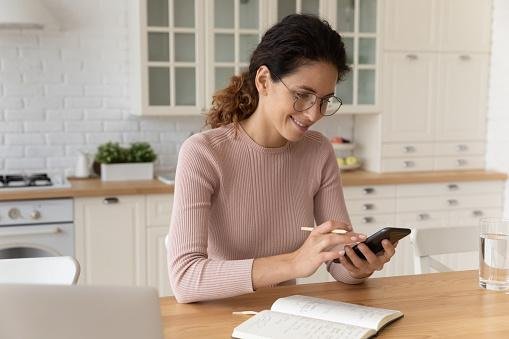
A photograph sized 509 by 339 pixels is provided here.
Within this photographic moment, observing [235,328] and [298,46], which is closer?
[235,328]

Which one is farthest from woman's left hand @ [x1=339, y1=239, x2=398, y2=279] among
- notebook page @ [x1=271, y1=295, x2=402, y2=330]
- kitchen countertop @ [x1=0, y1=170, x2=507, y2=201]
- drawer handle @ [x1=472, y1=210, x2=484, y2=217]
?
drawer handle @ [x1=472, y1=210, x2=484, y2=217]

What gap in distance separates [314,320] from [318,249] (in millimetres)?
170

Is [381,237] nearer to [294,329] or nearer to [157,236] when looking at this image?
[294,329]

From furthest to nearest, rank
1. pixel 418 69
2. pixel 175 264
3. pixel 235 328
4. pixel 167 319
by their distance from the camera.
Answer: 1. pixel 418 69
2. pixel 175 264
3. pixel 167 319
4. pixel 235 328

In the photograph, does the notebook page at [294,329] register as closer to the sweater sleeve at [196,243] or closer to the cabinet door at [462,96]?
the sweater sleeve at [196,243]

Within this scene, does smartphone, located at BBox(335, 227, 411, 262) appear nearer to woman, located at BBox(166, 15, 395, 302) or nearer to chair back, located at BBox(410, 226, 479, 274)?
woman, located at BBox(166, 15, 395, 302)

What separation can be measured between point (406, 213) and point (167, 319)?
2.73 m

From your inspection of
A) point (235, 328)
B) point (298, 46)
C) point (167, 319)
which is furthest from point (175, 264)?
point (298, 46)

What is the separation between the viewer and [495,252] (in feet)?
5.89

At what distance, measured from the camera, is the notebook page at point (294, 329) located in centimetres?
139

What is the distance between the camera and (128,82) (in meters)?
4.04

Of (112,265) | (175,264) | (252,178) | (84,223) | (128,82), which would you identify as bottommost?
(112,265)

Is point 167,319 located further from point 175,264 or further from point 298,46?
point 298,46

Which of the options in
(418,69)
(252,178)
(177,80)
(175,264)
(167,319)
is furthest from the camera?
(418,69)
